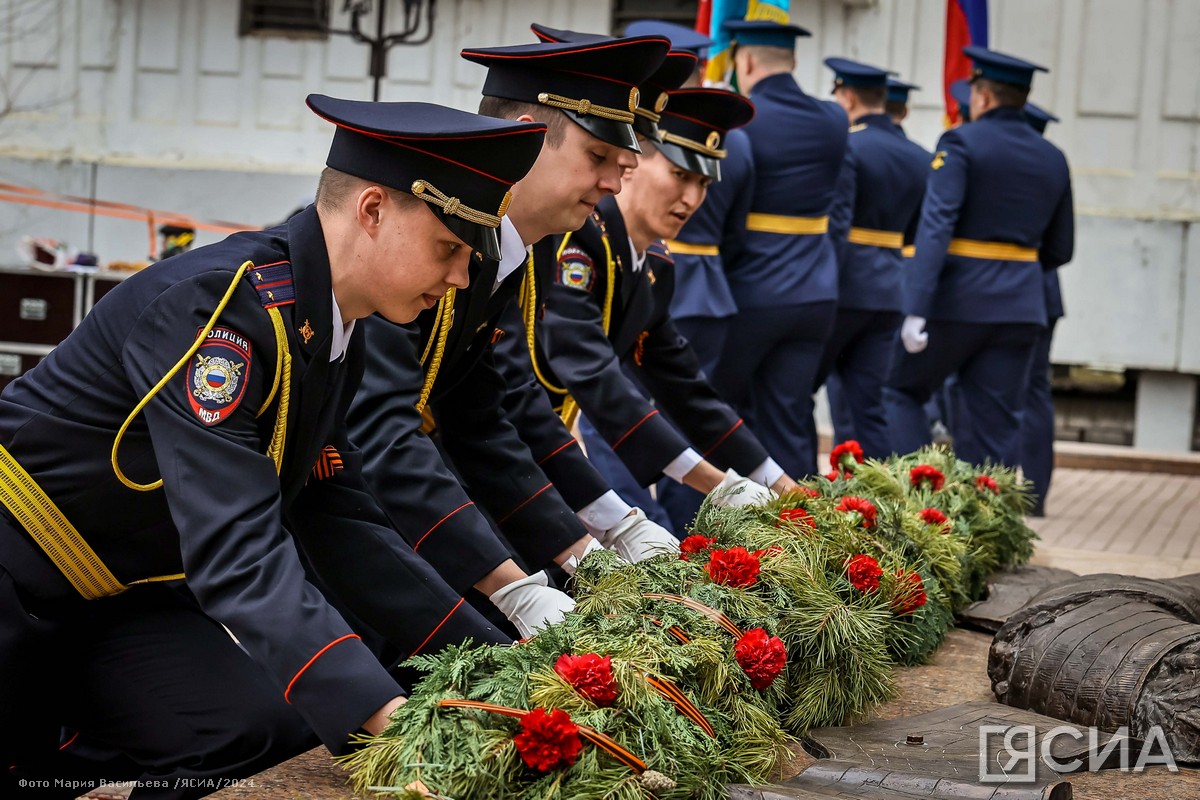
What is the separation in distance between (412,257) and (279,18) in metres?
12.0

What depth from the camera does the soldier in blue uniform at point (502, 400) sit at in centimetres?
298

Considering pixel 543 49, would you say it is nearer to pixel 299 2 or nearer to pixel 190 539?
pixel 190 539

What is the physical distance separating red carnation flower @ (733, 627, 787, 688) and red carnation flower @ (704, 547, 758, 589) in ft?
0.90

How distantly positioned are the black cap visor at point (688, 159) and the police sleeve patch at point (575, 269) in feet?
1.27

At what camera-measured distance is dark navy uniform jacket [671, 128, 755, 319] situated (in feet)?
20.4

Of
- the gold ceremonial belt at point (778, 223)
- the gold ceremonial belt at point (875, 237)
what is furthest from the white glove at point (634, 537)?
the gold ceremonial belt at point (875, 237)

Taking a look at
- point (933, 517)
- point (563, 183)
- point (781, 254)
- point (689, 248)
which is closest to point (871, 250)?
point (781, 254)

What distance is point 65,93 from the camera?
13875 mm

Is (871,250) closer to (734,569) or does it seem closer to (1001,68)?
(1001,68)

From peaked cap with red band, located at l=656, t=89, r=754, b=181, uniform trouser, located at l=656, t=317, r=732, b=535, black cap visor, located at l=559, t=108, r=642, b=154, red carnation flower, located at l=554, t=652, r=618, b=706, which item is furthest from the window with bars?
red carnation flower, located at l=554, t=652, r=618, b=706

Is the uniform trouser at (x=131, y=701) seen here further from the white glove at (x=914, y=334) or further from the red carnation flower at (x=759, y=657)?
the white glove at (x=914, y=334)

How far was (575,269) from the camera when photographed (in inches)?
156

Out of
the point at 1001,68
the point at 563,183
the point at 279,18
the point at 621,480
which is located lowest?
the point at 621,480

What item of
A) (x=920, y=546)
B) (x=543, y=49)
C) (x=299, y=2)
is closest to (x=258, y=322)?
(x=543, y=49)
